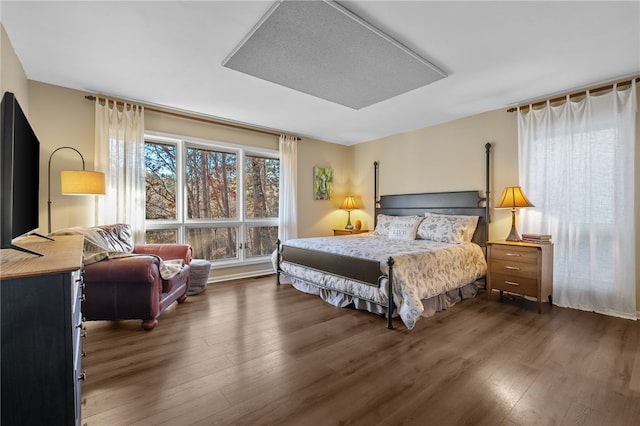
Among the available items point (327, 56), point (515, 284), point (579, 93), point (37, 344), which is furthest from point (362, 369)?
point (579, 93)

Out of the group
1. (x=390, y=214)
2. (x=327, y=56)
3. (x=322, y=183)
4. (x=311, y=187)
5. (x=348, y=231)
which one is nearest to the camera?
(x=327, y=56)

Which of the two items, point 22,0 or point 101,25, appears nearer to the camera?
point 22,0

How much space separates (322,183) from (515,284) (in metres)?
3.55

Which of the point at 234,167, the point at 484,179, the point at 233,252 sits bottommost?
the point at 233,252

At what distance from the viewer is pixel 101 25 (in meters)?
2.15

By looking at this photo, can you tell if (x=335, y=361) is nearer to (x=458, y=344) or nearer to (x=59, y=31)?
(x=458, y=344)

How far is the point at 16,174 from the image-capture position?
140 cm

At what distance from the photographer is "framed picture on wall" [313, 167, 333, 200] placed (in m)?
5.55

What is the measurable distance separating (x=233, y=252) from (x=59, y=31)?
3289 millimetres

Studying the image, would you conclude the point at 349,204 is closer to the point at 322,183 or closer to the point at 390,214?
the point at 322,183

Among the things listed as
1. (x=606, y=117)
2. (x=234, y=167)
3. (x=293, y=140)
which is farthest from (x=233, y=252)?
(x=606, y=117)

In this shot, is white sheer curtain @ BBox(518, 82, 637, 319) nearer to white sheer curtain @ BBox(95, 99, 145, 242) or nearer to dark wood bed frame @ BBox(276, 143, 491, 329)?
dark wood bed frame @ BBox(276, 143, 491, 329)

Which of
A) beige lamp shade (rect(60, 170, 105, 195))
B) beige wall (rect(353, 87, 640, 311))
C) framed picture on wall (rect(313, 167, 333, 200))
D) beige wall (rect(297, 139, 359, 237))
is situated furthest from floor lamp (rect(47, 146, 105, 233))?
beige wall (rect(353, 87, 640, 311))

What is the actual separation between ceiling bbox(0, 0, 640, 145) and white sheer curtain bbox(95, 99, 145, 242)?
0.77ft
